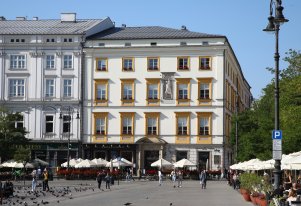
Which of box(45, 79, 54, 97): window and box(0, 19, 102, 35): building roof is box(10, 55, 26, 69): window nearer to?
box(0, 19, 102, 35): building roof

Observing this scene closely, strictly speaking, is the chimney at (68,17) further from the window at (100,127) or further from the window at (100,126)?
the window at (100,126)

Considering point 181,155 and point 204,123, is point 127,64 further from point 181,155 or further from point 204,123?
point 181,155

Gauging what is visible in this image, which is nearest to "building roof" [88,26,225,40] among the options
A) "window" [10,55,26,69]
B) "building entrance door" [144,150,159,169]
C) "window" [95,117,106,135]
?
"window" [10,55,26,69]

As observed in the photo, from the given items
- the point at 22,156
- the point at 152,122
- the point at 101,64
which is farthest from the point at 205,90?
the point at 22,156

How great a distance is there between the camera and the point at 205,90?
3044 inches

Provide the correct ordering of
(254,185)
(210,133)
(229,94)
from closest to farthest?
(254,185) → (210,133) → (229,94)

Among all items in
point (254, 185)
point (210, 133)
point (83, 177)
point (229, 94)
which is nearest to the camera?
point (254, 185)

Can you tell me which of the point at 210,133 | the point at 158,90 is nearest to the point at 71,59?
the point at 158,90

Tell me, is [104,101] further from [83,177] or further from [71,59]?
[83,177]

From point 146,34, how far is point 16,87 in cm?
1704

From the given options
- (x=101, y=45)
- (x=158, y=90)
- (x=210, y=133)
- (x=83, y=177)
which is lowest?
(x=83, y=177)

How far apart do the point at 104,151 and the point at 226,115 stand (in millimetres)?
15237

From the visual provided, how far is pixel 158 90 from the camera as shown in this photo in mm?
78750

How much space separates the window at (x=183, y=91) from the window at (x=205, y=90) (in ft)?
4.67
